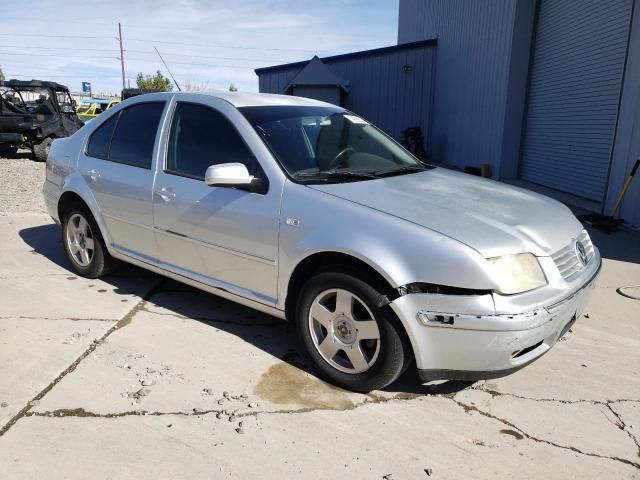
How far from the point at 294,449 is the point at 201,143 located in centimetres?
218

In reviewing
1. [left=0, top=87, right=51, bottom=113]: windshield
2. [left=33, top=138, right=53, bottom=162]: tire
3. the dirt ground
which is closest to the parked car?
the dirt ground

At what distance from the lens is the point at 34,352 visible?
3461 millimetres

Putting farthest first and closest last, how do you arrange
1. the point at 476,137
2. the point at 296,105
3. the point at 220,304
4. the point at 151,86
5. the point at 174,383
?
the point at 151,86 → the point at 476,137 → the point at 220,304 → the point at 296,105 → the point at 174,383

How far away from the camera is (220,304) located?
4.37m

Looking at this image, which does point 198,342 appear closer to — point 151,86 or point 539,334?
point 539,334

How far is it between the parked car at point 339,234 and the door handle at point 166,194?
0.4 inches

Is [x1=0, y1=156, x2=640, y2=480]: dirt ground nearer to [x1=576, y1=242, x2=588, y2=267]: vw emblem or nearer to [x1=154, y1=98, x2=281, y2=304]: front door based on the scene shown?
[x1=154, y1=98, x2=281, y2=304]: front door

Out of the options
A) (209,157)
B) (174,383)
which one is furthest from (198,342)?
(209,157)

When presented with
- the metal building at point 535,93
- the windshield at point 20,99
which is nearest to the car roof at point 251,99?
the metal building at point 535,93

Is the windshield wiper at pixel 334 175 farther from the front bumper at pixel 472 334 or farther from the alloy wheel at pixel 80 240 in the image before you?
the alloy wheel at pixel 80 240

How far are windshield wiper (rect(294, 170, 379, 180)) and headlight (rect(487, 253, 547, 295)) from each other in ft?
3.69

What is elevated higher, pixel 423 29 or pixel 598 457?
pixel 423 29

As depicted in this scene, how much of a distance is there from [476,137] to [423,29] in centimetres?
721

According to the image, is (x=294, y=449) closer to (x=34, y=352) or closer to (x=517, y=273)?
(x=517, y=273)
